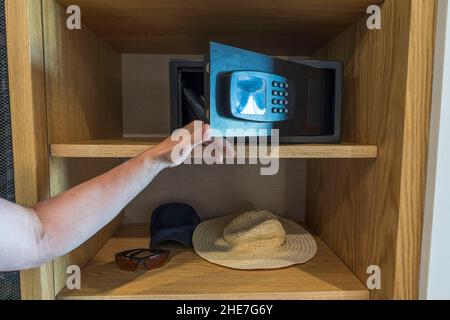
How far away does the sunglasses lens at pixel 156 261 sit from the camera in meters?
0.65

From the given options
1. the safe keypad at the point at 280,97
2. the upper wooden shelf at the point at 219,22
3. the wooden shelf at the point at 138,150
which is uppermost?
the upper wooden shelf at the point at 219,22

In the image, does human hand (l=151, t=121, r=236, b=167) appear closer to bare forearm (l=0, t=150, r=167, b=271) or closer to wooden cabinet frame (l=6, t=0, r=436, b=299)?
bare forearm (l=0, t=150, r=167, b=271)

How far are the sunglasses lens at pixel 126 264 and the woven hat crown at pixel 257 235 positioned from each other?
224 mm

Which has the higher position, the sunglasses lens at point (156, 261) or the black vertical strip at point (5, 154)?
the black vertical strip at point (5, 154)

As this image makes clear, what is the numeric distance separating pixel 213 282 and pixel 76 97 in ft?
1.50

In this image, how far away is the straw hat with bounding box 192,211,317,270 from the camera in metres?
0.68

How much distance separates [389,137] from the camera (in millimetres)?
513

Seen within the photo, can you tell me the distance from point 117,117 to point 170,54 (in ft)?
0.78

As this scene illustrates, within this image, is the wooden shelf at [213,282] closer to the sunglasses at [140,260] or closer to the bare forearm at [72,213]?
the sunglasses at [140,260]

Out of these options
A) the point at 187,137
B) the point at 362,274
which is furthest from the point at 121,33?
the point at 362,274

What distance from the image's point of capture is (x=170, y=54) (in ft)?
3.03

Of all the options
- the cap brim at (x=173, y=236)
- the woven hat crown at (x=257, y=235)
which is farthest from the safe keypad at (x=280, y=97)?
the cap brim at (x=173, y=236)

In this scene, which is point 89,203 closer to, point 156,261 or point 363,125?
point 156,261

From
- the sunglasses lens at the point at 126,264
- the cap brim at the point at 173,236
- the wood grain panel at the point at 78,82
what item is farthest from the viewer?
the cap brim at the point at 173,236
